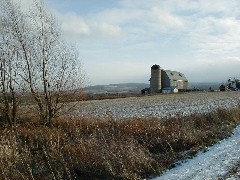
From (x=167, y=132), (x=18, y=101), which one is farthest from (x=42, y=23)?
(x=167, y=132)

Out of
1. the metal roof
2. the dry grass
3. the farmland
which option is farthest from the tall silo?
the dry grass

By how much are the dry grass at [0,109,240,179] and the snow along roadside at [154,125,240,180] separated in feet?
1.97

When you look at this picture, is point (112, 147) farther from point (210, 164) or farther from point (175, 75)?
point (175, 75)

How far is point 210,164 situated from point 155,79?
8753 centimetres

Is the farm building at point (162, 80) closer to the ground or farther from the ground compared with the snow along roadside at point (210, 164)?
farther from the ground

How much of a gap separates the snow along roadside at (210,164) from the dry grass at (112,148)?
1.97ft

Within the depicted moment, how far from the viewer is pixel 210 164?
10.7 meters

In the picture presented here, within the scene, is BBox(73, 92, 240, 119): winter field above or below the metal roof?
below

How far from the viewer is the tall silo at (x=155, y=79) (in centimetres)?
9670

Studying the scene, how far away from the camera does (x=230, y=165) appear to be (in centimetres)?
1030

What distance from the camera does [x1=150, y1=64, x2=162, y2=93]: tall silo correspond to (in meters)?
96.7

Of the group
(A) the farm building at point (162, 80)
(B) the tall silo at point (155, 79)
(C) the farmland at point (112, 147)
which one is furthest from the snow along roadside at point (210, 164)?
(B) the tall silo at point (155, 79)

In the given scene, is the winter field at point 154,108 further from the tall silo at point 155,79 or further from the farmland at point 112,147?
the tall silo at point 155,79

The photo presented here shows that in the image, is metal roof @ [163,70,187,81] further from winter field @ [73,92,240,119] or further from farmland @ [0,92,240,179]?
farmland @ [0,92,240,179]
